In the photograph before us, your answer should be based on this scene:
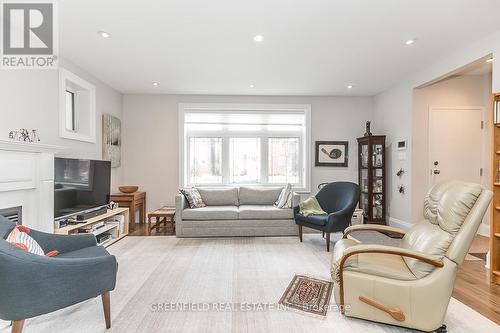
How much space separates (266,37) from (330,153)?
3.26m

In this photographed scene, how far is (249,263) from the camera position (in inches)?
125

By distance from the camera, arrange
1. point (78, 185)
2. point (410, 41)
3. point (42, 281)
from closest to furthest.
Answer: point (42, 281) < point (410, 41) < point (78, 185)

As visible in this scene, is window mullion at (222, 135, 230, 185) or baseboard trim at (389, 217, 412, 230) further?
window mullion at (222, 135, 230, 185)

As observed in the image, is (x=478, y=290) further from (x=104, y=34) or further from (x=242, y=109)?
(x=104, y=34)

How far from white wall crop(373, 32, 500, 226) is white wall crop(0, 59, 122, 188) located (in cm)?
496

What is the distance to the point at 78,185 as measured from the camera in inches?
140

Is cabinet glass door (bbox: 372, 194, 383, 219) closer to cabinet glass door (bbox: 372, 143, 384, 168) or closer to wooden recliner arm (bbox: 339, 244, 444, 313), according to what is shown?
cabinet glass door (bbox: 372, 143, 384, 168)

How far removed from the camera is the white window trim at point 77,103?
3.52 meters

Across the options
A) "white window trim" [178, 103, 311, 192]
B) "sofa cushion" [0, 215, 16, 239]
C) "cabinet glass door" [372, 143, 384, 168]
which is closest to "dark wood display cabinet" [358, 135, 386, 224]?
"cabinet glass door" [372, 143, 384, 168]

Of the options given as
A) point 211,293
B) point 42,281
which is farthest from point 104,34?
point 211,293

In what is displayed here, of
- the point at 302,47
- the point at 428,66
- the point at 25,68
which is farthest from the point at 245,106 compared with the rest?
the point at 25,68

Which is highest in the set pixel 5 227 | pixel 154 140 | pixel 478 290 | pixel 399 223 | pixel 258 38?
pixel 258 38

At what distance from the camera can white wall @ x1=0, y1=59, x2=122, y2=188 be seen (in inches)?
108

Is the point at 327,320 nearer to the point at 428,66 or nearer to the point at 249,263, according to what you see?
the point at 249,263
